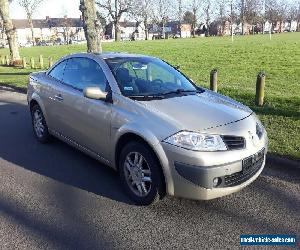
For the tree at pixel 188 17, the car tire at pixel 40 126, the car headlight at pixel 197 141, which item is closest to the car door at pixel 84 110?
the car tire at pixel 40 126

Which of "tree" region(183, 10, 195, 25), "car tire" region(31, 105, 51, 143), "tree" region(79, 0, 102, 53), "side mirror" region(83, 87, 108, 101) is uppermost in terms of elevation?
"tree" region(183, 10, 195, 25)

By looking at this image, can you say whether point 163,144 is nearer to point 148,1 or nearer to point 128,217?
point 128,217

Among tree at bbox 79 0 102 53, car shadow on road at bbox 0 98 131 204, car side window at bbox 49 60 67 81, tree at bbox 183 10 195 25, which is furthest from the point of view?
tree at bbox 183 10 195 25

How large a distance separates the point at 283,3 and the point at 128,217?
104m

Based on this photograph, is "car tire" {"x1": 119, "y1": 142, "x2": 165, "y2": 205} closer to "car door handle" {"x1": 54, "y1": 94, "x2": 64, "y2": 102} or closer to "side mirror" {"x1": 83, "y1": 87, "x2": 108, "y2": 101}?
"side mirror" {"x1": 83, "y1": 87, "x2": 108, "y2": 101}

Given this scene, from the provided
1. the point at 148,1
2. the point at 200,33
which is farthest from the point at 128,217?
the point at 200,33

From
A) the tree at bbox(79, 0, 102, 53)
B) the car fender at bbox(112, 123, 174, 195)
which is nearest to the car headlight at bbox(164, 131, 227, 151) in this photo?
the car fender at bbox(112, 123, 174, 195)

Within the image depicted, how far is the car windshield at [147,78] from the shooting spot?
4.27m

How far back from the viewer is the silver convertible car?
3428 mm

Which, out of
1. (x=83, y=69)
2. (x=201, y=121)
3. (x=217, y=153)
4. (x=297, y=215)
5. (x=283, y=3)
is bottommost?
(x=297, y=215)

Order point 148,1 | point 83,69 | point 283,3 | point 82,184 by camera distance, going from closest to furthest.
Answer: point 82,184 < point 83,69 < point 148,1 < point 283,3

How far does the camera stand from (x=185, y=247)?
122 inches

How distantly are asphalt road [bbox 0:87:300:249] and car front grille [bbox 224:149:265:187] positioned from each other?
0.36 metres

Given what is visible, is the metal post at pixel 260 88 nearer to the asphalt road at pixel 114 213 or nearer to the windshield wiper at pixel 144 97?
the asphalt road at pixel 114 213
